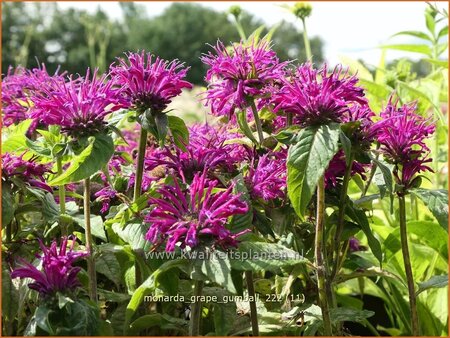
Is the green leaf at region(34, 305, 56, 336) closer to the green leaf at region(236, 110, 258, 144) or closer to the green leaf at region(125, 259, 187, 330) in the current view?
the green leaf at region(125, 259, 187, 330)

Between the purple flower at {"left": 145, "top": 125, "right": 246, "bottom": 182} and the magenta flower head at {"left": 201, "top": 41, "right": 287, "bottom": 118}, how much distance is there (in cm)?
5

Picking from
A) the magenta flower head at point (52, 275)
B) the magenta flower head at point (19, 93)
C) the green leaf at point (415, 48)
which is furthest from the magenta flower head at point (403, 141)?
the green leaf at point (415, 48)

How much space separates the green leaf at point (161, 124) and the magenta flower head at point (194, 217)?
7 cm

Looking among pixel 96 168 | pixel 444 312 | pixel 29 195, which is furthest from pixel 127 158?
pixel 444 312

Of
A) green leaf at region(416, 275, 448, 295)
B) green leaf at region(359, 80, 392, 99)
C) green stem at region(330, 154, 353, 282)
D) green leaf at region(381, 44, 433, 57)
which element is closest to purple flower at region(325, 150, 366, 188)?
green stem at region(330, 154, 353, 282)

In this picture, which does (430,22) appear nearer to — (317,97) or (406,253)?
(406,253)

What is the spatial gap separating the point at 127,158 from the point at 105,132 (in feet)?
0.81

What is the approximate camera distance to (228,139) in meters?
1.02

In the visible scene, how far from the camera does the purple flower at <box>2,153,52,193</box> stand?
0.93m

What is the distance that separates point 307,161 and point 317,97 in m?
0.09

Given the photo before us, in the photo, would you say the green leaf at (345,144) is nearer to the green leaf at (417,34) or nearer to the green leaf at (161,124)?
the green leaf at (161,124)

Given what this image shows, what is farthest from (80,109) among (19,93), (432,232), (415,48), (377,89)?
(415,48)

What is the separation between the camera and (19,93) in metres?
1.28

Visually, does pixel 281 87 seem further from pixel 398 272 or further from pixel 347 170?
pixel 398 272
